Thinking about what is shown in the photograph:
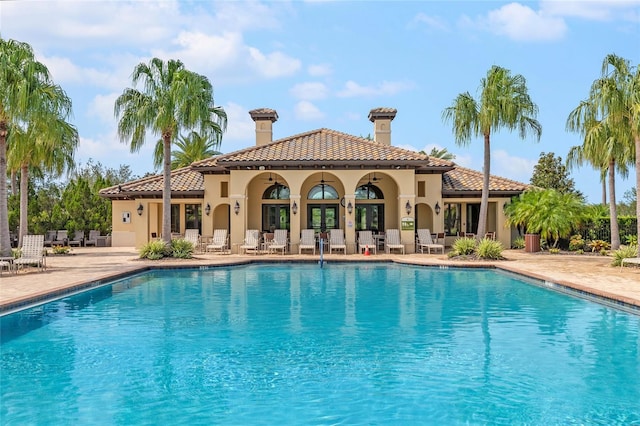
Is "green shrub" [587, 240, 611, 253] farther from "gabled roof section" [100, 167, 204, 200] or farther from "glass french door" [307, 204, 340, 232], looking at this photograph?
"gabled roof section" [100, 167, 204, 200]

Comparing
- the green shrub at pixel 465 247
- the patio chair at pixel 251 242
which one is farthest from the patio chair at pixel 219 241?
the green shrub at pixel 465 247

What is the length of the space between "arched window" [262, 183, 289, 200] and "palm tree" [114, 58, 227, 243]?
23.0 ft

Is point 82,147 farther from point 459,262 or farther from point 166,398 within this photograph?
point 166,398

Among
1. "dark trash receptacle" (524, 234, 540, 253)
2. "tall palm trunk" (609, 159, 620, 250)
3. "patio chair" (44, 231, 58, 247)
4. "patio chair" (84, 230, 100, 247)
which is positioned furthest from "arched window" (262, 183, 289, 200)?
"tall palm trunk" (609, 159, 620, 250)

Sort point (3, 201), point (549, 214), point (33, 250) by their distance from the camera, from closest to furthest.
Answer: point (33, 250) → point (3, 201) → point (549, 214)

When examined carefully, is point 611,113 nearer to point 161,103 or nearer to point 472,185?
point 472,185

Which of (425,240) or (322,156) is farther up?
(322,156)

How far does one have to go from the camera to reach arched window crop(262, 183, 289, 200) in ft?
91.4

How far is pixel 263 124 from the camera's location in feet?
104

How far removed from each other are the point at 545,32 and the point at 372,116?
16586mm

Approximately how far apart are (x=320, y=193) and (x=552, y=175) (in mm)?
20407

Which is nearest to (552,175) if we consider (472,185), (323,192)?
(472,185)

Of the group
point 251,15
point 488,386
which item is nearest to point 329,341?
point 488,386

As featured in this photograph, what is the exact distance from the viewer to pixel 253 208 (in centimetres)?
2778
